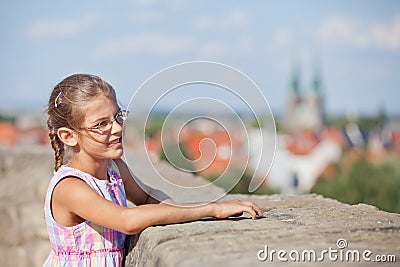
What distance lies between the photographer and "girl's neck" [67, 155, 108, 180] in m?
2.17

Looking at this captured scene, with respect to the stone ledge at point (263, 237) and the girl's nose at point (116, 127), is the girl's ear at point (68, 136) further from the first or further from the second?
the stone ledge at point (263, 237)

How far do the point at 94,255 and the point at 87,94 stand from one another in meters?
0.52

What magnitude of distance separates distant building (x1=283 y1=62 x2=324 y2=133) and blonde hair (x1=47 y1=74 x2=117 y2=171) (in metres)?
74.3

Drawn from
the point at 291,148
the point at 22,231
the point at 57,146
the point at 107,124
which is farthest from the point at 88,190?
the point at 291,148

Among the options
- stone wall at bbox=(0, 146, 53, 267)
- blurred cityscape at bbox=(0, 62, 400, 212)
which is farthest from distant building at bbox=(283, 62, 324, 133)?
stone wall at bbox=(0, 146, 53, 267)

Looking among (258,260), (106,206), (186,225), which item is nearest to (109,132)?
(106,206)

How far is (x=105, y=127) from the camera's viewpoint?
209 cm

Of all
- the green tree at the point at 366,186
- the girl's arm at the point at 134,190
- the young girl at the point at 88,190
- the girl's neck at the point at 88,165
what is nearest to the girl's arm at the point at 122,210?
the young girl at the point at 88,190

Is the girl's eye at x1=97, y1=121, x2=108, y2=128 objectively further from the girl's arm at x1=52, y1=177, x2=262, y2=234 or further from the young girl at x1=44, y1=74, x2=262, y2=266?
the girl's arm at x1=52, y1=177, x2=262, y2=234

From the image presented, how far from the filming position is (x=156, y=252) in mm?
1689

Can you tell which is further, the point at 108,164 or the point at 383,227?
the point at 108,164

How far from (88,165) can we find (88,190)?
0.21m

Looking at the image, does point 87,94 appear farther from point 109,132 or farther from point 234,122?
point 234,122

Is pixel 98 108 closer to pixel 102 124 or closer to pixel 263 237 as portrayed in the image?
pixel 102 124
